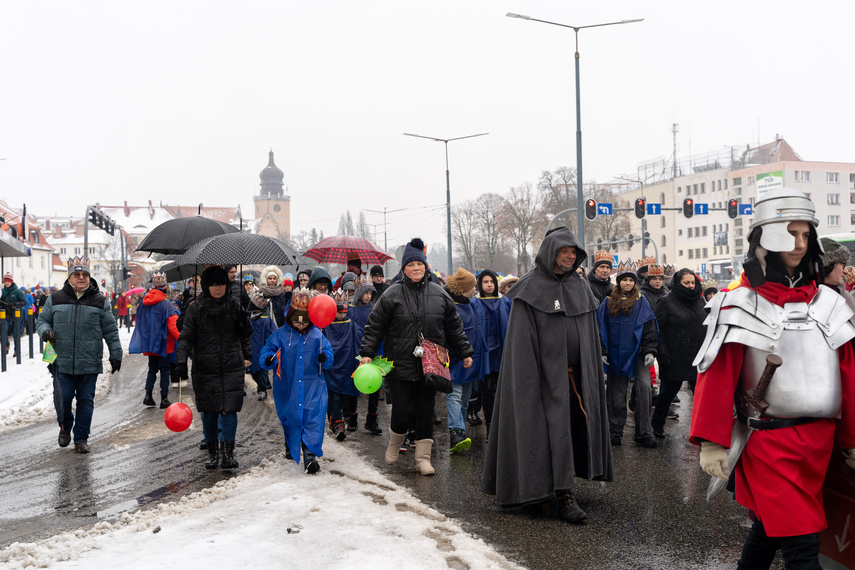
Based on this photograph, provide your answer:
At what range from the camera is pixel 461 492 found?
634 cm

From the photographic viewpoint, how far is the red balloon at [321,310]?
7.24m

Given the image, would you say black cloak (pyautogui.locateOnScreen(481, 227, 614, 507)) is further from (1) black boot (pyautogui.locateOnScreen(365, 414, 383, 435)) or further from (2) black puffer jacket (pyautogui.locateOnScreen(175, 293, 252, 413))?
(1) black boot (pyautogui.locateOnScreen(365, 414, 383, 435))

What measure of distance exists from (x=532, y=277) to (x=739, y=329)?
253cm

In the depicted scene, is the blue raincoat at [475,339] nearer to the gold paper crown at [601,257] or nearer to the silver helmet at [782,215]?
the gold paper crown at [601,257]

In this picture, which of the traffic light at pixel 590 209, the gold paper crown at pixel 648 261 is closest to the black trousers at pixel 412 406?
the gold paper crown at pixel 648 261

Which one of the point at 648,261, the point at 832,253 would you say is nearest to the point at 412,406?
the point at 832,253

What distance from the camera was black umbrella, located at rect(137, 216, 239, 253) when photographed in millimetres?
9266

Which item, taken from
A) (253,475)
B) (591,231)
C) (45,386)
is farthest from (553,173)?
(253,475)

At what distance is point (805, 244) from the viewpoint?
353 cm

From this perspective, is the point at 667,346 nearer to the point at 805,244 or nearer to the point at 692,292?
the point at 692,292

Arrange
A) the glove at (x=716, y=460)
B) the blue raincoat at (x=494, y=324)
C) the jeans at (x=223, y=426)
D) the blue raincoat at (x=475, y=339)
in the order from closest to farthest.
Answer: the glove at (x=716, y=460), the jeans at (x=223, y=426), the blue raincoat at (x=475, y=339), the blue raincoat at (x=494, y=324)

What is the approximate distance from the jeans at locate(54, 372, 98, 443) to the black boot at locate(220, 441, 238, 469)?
197 cm

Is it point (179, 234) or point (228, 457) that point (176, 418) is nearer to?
point (228, 457)

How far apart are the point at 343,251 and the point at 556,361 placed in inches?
322
